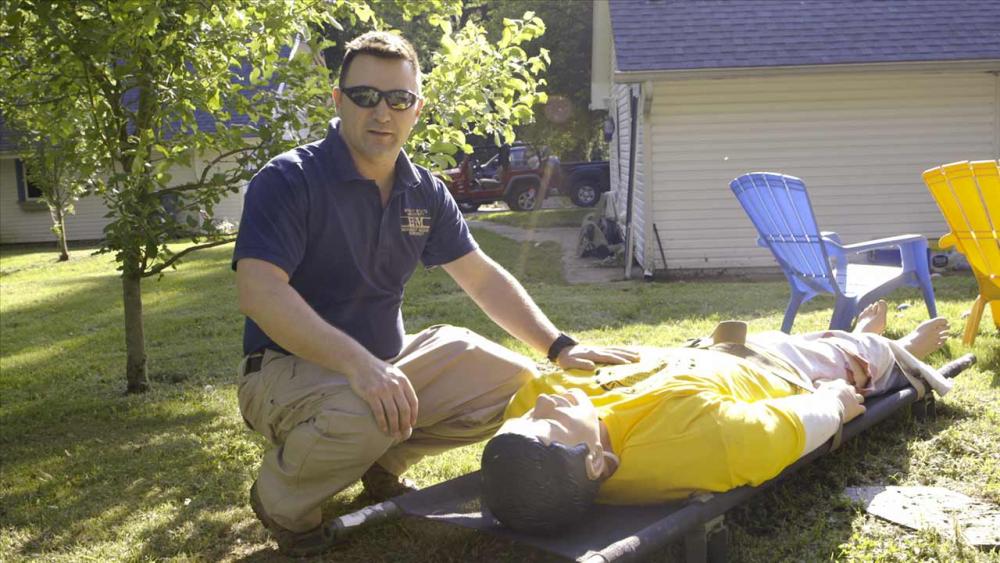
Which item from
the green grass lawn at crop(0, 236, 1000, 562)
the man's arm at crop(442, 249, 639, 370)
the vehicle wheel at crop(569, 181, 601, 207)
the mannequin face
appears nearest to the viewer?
the mannequin face

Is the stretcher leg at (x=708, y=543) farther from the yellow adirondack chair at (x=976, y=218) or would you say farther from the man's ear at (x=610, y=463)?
the yellow adirondack chair at (x=976, y=218)

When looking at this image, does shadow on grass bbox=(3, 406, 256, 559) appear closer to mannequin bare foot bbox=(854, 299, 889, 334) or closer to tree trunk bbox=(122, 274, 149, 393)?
tree trunk bbox=(122, 274, 149, 393)

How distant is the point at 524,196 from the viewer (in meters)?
26.3

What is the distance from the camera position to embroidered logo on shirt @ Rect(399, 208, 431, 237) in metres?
3.47

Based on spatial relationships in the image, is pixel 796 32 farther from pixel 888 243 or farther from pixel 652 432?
pixel 652 432

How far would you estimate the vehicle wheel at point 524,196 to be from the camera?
26.2 metres

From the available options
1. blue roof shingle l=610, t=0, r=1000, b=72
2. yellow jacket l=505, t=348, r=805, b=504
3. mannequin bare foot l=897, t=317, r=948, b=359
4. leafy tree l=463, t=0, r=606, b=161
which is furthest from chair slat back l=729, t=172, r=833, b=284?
leafy tree l=463, t=0, r=606, b=161

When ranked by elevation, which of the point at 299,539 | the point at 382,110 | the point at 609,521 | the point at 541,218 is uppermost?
the point at 382,110

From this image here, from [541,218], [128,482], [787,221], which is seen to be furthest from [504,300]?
[541,218]

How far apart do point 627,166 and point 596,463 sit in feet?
37.2

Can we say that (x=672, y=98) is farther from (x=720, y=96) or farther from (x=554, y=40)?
(x=554, y=40)

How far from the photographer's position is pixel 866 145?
11.7 metres

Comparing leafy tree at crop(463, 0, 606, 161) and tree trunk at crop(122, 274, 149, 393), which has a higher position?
leafy tree at crop(463, 0, 606, 161)

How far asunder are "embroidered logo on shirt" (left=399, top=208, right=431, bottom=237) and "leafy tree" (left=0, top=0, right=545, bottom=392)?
2.05 meters
